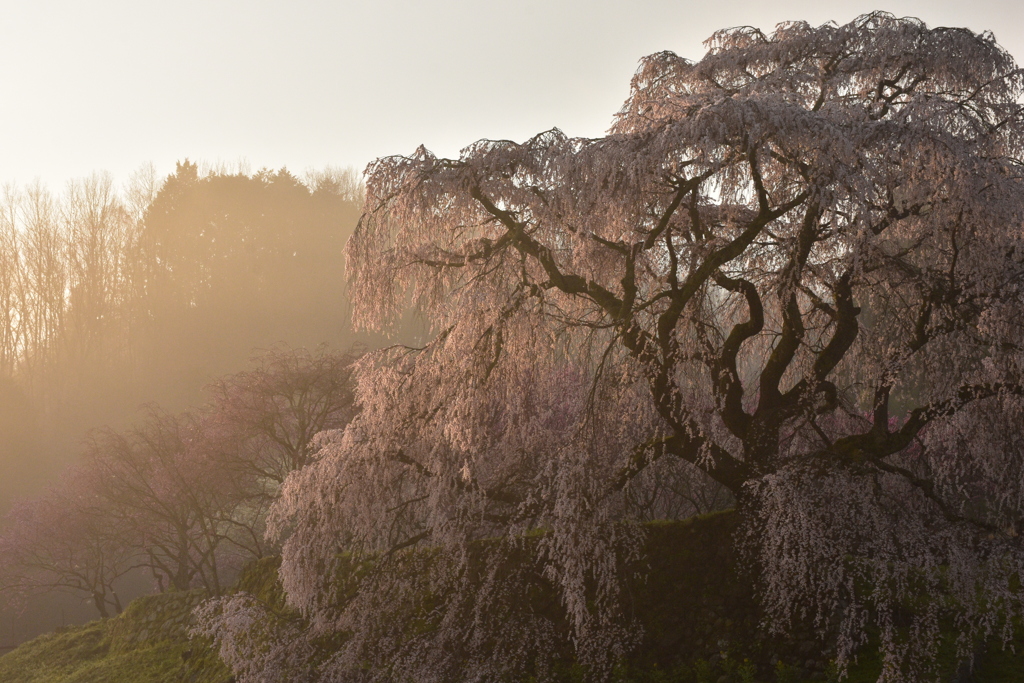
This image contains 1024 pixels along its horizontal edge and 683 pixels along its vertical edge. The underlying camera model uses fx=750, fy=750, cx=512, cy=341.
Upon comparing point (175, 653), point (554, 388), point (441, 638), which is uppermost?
point (554, 388)

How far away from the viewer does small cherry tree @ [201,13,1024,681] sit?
205 inches

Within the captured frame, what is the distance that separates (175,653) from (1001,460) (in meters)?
11.5

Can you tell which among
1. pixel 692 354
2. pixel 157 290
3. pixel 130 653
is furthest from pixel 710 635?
pixel 157 290

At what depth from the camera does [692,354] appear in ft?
21.5

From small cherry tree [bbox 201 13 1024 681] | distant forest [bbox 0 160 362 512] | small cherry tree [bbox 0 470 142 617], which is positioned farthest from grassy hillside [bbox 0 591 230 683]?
distant forest [bbox 0 160 362 512]

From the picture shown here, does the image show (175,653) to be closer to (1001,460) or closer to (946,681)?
(946,681)

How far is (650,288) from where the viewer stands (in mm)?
7199

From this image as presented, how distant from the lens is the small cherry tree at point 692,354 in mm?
5211

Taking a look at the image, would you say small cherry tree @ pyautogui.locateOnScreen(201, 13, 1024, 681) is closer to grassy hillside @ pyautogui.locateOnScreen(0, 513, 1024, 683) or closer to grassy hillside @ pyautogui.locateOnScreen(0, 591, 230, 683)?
grassy hillside @ pyautogui.locateOnScreen(0, 513, 1024, 683)

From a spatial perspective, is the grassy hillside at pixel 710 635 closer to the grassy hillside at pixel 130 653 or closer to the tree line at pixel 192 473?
the grassy hillside at pixel 130 653

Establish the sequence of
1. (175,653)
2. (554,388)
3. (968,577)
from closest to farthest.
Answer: (968,577)
(554,388)
(175,653)

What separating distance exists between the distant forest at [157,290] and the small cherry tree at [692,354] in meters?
24.3

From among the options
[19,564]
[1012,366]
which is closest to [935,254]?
[1012,366]

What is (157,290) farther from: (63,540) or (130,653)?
(130,653)
